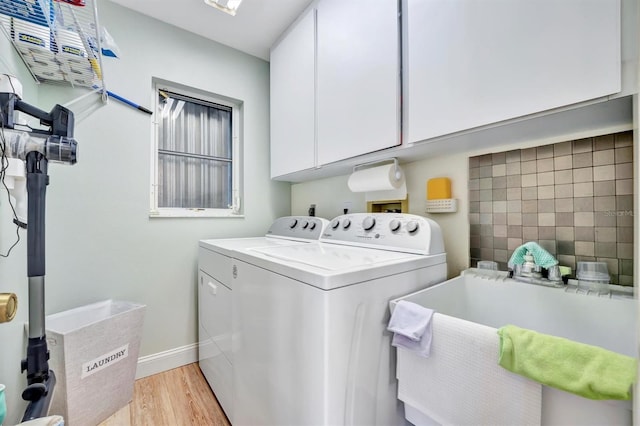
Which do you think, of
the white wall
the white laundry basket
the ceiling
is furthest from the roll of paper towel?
the white laundry basket

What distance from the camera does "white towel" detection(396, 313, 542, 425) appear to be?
639 mm

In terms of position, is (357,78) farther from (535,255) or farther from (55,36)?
(55,36)

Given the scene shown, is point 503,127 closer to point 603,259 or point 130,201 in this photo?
point 603,259

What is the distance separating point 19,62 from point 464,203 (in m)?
2.23

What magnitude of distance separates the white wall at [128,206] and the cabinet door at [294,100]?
0.35 metres

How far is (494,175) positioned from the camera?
47.2 inches

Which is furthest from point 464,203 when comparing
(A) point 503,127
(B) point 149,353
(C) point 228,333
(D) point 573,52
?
(B) point 149,353

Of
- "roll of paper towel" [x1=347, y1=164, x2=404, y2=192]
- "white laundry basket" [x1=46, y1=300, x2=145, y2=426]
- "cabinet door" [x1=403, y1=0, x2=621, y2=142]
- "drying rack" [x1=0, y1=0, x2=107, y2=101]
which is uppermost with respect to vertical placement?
"drying rack" [x1=0, y1=0, x2=107, y2=101]

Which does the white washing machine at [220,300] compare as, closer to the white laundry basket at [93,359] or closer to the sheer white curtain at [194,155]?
the white laundry basket at [93,359]

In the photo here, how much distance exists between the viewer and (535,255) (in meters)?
1.02

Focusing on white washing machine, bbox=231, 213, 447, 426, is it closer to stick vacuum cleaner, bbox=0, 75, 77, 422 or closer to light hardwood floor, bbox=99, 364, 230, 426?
light hardwood floor, bbox=99, 364, 230, 426

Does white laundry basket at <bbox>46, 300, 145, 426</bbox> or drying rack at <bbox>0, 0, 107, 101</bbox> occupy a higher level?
drying rack at <bbox>0, 0, 107, 101</bbox>

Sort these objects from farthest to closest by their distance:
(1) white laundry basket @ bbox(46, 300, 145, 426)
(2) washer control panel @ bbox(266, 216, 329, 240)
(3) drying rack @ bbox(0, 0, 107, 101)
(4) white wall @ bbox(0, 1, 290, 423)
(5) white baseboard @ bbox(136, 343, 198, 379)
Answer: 1. (5) white baseboard @ bbox(136, 343, 198, 379)
2. (2) washer control panel @ bbox(266, 216, 329, 240)
3. (4) white wall @ bbox(0, 1, 290, 423)
4. (1) white laundry basket @ bbox(46, 300, 145, 426)
5. (3) drying rack @ bbox(0, 0, 107, 101)

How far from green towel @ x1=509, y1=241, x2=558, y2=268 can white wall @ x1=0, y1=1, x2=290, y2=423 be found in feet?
5.98
